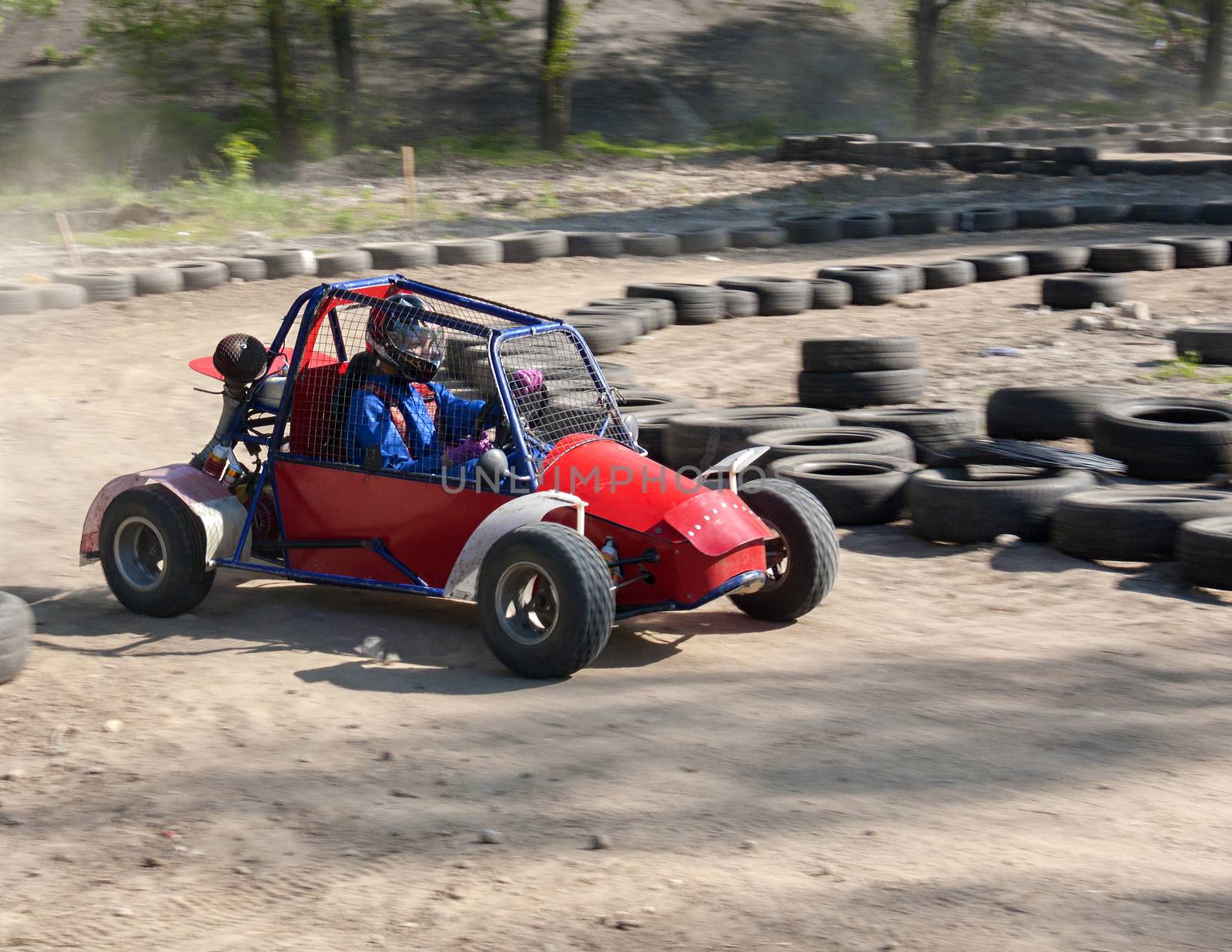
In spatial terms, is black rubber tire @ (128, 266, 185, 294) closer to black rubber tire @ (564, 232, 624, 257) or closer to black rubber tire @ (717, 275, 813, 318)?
black rubber tire @ (564, 232, 624, 257)

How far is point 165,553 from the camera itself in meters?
6.29

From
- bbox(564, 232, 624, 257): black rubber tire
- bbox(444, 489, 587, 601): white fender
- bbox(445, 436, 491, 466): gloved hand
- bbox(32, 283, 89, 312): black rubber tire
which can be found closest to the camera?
bbox(444, 489, 587, 601): white fender

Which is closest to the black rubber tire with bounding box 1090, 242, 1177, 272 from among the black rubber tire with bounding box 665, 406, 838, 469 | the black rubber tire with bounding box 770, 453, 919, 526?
the black rubber tire with bounding box 665, 406, 838, 469

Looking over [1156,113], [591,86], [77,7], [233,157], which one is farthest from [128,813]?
[1156,113]

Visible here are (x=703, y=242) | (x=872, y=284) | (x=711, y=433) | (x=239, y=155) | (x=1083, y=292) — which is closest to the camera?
(x=711, y=433)

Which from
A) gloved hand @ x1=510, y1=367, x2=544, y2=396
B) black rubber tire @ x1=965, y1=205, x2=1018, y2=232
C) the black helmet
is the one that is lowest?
black rubber tire @ x1=965, y1=205, x2=1018, y2=232

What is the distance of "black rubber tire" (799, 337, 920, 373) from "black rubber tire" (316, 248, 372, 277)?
884 centimetres

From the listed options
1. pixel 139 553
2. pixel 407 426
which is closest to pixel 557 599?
pixel 407 426

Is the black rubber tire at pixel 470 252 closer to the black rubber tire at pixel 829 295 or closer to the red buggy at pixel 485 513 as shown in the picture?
the black rubber tire at pixel 829 295

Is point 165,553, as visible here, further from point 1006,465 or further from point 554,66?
point 554,66

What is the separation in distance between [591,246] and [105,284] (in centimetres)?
664

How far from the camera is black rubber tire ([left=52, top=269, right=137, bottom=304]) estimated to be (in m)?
15.8

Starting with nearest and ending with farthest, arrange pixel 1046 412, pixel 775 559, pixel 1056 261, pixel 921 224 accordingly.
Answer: pixel 775 559 → pixel 1046 412 → pixel 1056 261 → pixel 921 224

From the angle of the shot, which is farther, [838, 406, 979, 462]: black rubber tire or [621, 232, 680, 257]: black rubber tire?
[621, 232, 680, 257]: black rubber tire
